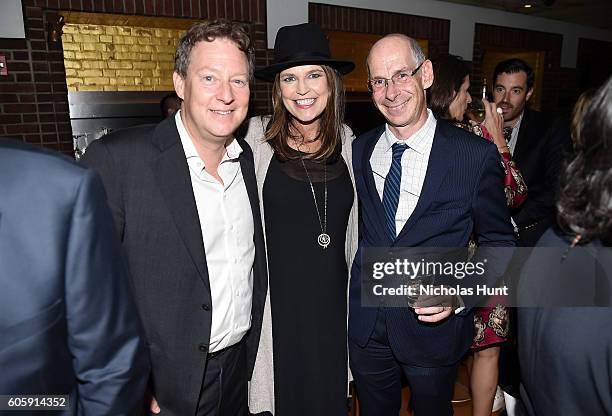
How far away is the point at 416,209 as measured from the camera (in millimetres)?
1672

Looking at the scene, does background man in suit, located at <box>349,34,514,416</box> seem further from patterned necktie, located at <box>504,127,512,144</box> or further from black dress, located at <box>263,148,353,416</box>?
patterned necktie, located at <box>504,127,512,144</box>

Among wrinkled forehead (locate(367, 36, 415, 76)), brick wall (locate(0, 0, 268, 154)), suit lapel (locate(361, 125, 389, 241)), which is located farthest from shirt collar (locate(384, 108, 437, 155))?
brick wall (locate(0, 0, 268, 154))

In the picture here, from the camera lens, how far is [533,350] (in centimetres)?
80

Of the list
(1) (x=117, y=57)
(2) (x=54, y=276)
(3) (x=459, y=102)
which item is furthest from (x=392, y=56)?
(1) (x=117, y=57)

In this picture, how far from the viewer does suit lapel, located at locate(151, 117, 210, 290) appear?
1.44m

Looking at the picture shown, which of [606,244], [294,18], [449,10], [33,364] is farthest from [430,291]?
[449,10]

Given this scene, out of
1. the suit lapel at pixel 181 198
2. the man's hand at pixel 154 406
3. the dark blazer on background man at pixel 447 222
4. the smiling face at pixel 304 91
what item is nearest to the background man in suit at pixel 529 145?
the dark blazer on background man at pixel 447 222

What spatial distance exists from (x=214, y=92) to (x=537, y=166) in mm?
2173

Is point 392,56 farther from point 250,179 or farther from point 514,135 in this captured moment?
point 514,135

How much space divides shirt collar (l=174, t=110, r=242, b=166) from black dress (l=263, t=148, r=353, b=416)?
28cm

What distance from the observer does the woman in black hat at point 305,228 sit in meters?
1.91

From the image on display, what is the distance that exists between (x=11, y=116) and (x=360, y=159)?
3372mm

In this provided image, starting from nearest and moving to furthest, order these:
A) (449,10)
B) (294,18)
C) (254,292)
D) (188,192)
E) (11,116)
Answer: (188,192), (254,292), (11,116), (294,18), (449,10)

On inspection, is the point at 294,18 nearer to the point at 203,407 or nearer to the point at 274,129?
the point at 274,129
